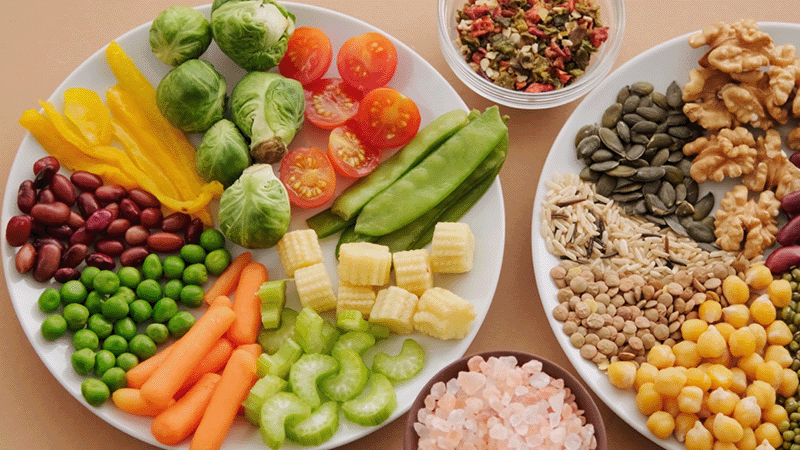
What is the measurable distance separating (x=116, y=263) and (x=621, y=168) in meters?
2.07

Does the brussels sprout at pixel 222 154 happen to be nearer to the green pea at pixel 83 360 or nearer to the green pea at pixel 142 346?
the green pea at pixel 142 346

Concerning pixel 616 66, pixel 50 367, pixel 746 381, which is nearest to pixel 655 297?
pixel 746 381

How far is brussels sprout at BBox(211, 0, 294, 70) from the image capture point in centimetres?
279

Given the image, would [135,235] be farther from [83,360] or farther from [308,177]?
[308,177]

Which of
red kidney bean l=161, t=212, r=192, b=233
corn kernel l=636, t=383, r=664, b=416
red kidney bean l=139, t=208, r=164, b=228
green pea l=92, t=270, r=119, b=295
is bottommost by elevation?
corn kernel l=636, t=383, r=664, b=416

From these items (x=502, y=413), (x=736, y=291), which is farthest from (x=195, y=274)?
A: (x=736, y=291)

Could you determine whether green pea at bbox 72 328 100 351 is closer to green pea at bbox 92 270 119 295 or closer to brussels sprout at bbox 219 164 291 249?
green pea at bbox 92 270 119 295

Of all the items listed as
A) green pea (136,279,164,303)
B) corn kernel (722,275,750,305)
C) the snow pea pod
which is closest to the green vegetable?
the snow pea pod

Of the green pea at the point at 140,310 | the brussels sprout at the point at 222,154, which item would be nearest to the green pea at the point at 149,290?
the green pea at the point at 140,310

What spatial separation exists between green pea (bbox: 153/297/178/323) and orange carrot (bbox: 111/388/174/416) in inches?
11.1

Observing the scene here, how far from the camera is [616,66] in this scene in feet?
10.8

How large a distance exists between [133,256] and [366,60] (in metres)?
1.20

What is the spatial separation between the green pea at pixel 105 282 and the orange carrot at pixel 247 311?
46cm

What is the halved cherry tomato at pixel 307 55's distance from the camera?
297cm
